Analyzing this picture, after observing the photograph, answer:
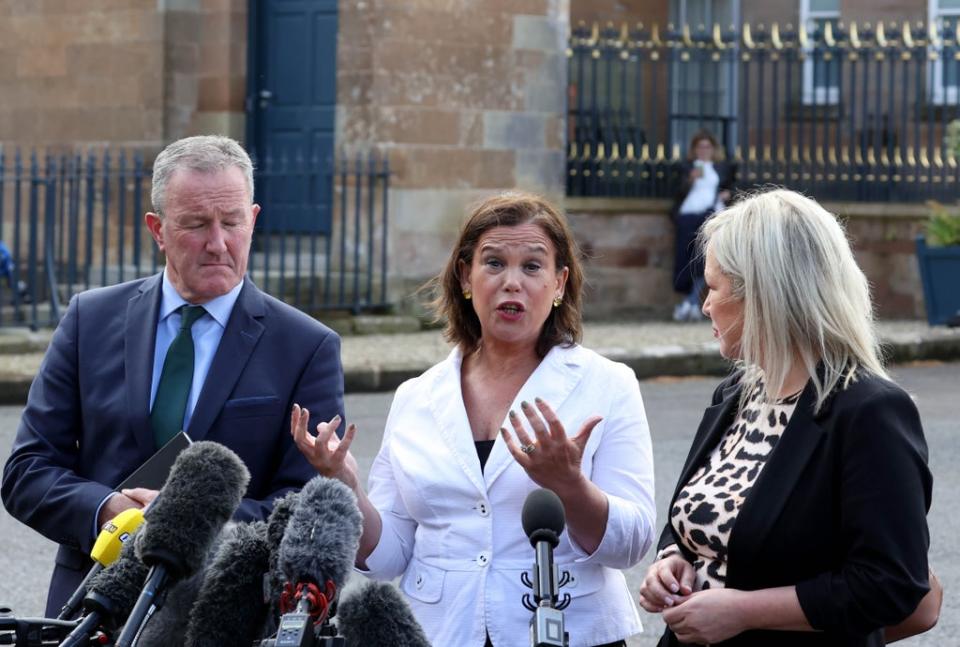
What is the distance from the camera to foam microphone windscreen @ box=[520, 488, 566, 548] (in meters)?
2.81

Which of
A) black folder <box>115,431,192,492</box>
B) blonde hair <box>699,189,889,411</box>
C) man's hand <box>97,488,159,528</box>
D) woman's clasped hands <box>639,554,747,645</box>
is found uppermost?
blonde hair <box>699,189,889,411</box>

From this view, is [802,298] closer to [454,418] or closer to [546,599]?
[454,418]

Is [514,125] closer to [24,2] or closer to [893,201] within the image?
[893,201]

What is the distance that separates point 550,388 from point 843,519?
0.86 meters

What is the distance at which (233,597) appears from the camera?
115 inches

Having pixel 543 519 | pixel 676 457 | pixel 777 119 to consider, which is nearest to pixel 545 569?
pixel 543 519

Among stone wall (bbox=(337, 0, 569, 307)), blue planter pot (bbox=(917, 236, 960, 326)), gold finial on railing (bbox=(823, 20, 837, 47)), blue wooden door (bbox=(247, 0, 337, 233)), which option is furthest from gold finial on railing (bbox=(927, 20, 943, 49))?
blue wooden door (bbox=(247, 0, 337, 233))

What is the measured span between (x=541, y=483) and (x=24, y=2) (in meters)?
15.5

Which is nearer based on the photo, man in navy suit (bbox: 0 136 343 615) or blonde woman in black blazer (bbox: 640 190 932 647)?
blonde woman in black blazer (bbox: 640 190 932 647)

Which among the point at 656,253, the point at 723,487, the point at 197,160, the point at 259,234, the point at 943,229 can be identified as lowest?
→ the point at 723,487

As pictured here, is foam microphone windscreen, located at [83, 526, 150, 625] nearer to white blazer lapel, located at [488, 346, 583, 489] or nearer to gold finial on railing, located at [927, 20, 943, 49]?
white blazer lapel, located at [488, 346, 583, 489]

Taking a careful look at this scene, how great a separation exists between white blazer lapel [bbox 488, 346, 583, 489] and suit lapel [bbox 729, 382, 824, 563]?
56cm

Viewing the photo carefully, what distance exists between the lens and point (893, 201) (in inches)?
693

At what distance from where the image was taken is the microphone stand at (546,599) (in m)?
2.55
